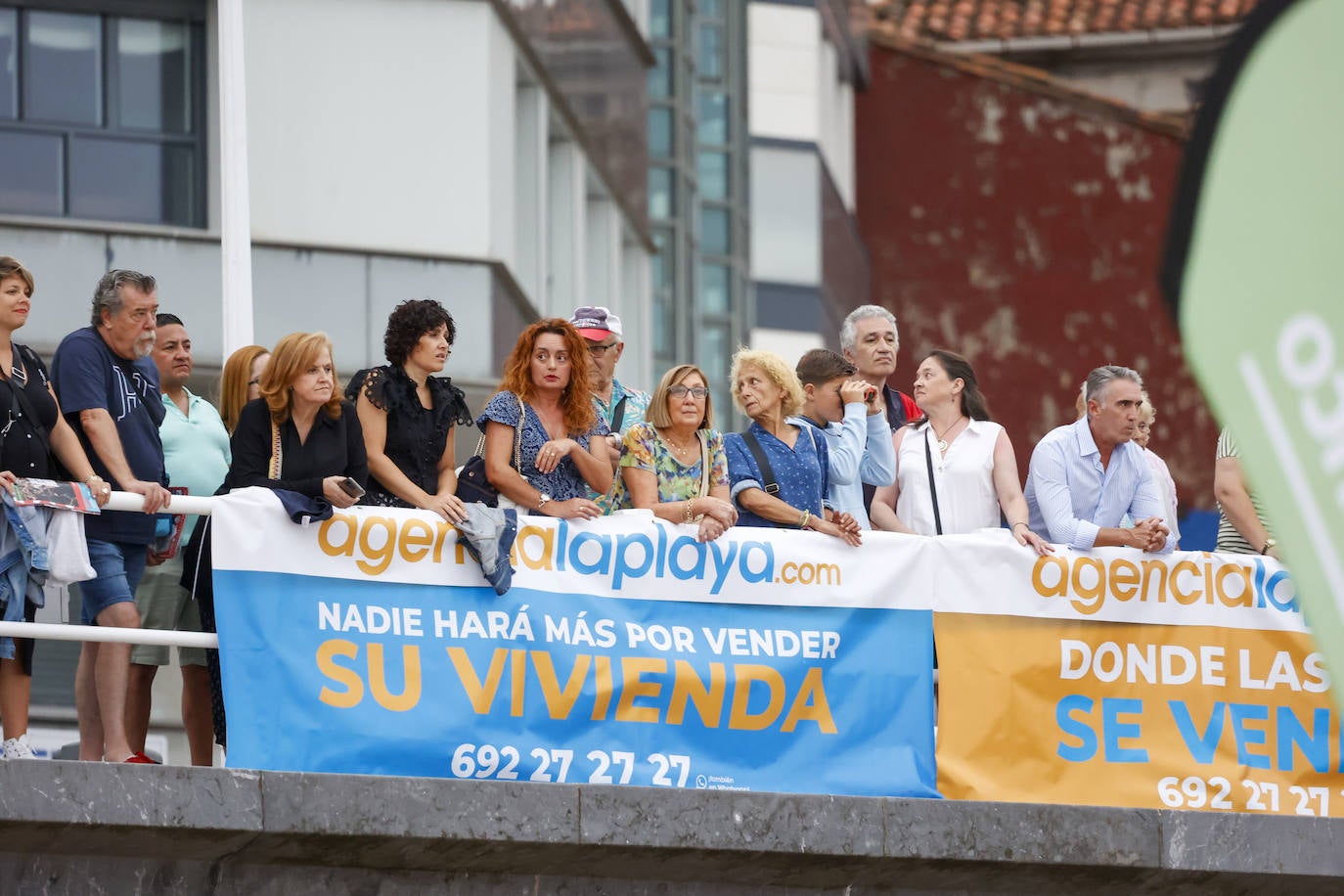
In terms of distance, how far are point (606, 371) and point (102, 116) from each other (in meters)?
7.09

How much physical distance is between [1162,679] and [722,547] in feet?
6.02

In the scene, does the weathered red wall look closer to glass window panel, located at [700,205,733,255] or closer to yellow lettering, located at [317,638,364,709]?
glass window panel, located at [700,205,733,255]

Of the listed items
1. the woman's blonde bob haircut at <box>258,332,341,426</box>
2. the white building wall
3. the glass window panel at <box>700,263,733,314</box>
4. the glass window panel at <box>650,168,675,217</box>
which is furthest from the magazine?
the glass window panel at <box>700,263,733,314</box>

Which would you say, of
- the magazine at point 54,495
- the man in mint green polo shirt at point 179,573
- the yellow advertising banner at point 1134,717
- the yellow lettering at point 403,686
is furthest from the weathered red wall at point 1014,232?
the magazine at point 54,495

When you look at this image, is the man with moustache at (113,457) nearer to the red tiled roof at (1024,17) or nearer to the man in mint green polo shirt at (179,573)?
the man in mint green polo shirt at (179,573)

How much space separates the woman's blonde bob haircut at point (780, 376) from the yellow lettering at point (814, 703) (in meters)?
1.05

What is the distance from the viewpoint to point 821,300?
29.8 metres

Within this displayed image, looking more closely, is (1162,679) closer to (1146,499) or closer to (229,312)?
(1146,499)

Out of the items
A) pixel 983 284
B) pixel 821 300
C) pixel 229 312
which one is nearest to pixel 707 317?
pixel 821 300

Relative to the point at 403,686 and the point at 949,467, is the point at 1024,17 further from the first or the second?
the point at 403,686

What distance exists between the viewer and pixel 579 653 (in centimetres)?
733

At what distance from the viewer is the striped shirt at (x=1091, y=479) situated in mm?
8234

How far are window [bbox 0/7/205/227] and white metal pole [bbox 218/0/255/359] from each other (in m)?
3.48

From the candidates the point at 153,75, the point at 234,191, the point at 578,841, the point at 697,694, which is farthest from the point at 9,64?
the point at 578,841
